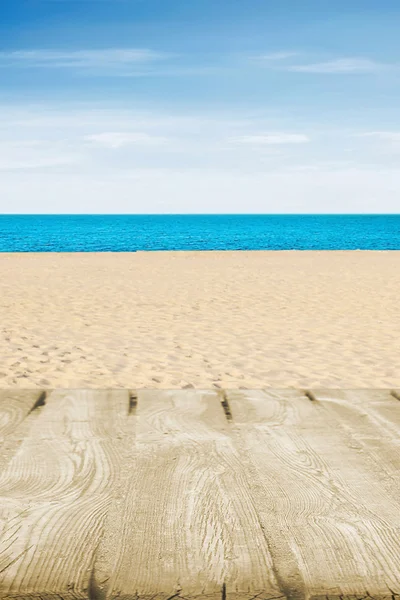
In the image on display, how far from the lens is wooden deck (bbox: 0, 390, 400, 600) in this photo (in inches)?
60.5

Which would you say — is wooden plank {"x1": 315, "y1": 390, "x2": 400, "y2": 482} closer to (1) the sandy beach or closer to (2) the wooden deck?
(2) the wooden deck

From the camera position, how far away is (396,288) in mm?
13758

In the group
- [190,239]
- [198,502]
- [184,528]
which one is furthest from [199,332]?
[190,239]

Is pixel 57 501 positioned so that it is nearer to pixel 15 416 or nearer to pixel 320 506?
pixel 320 506

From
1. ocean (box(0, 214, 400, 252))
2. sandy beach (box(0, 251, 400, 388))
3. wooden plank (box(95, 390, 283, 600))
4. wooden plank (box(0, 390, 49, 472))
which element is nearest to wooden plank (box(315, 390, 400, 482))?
wooden plank (box(95, 390, 283, 600))

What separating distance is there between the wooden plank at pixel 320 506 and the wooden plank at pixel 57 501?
1.69ft

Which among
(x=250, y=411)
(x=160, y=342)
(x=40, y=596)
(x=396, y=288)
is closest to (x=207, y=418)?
(x=250, y=411)

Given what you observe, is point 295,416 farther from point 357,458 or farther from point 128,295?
point 128,295

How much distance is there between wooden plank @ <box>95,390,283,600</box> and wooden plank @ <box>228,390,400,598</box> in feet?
0.20

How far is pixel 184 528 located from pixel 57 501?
0.45 metres

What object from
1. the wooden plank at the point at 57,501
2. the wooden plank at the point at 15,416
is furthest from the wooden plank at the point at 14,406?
the wooden plank at the point at 57,501

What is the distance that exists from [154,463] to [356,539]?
81 centimetres

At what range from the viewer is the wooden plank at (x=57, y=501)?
5.07ft

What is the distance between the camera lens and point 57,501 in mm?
1942
